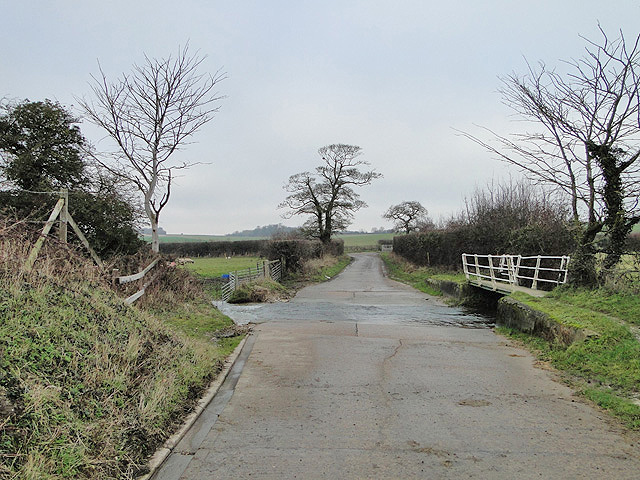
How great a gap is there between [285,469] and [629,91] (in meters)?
10.9

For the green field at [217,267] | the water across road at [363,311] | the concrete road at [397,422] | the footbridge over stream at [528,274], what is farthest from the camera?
the green field at [217,267]

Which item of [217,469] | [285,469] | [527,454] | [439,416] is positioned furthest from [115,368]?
[527,454]

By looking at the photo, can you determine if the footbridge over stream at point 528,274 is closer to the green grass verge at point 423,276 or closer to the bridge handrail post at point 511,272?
the bridge handrail post at point 511,272

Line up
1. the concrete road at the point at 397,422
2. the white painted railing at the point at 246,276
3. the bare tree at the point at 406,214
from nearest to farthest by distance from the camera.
A: the concrete road at the point at 397,422, the white painted railing at the point at 246,276, the bare tree at the point at 406,214

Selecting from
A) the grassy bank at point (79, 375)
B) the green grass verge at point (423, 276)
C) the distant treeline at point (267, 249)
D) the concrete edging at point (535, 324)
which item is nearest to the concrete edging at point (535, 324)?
the concrete edging at point (535, 324)

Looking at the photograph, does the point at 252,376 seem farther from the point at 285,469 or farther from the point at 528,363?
the point at 528,363

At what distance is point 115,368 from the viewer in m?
4.73

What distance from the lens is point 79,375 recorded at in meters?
4.25

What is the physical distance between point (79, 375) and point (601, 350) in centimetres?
708

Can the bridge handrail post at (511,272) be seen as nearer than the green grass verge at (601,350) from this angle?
No

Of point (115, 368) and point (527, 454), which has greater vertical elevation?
point (115, 368)

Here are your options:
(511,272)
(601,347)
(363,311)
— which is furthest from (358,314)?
(601,347)

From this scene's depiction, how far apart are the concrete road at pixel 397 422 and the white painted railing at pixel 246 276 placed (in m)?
9.97

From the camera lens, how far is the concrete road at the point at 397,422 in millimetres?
3811
